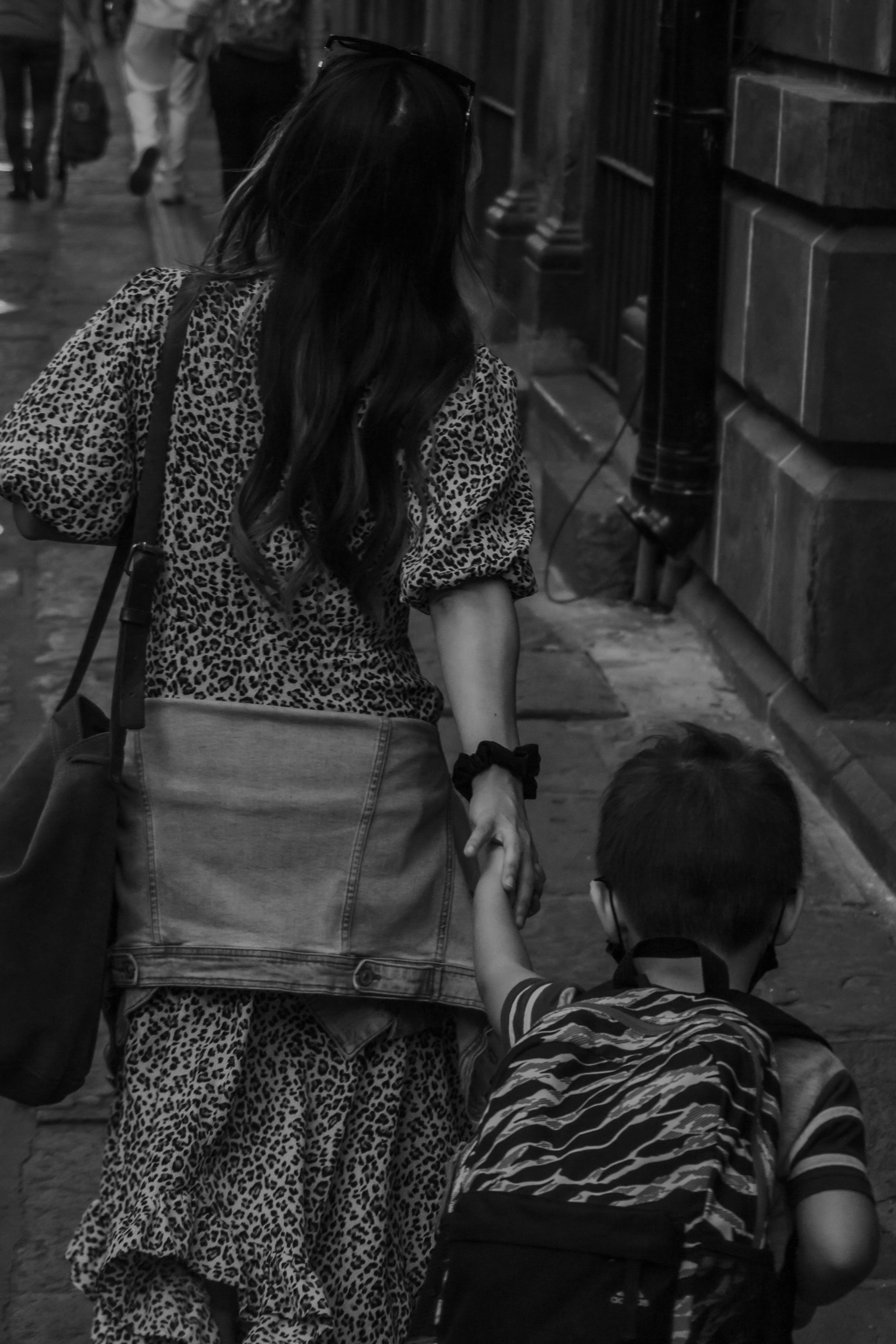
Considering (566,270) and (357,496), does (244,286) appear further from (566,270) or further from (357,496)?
(566,270)

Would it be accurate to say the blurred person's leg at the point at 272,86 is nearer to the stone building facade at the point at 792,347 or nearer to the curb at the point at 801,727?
the stone building facade at the point at 792,347

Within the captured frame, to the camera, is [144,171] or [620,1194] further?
[144,171]

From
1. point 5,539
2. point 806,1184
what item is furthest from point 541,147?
point 806,1184

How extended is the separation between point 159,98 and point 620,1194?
523 inches

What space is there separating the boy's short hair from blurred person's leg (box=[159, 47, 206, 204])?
39.9ft

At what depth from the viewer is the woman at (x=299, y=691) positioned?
2.14 m

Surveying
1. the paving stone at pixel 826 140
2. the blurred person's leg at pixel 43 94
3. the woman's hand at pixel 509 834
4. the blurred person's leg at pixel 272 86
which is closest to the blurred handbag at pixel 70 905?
the woman's hand at pixel 509 834

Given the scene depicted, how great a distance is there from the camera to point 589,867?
14.3 ft

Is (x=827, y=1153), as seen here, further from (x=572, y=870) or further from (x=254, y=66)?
(x=254, y=66)

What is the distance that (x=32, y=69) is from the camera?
45.1 feet

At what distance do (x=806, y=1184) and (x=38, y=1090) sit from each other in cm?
84

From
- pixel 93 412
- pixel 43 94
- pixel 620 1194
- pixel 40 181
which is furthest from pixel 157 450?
pixel 40 181

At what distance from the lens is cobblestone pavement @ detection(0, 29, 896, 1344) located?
303cm

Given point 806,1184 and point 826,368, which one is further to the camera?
point 826,368
